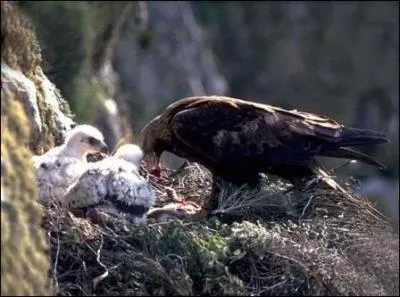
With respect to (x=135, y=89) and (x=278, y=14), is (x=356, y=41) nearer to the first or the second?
(x=278, y=14)

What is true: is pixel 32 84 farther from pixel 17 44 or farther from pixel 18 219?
pixel 18 219

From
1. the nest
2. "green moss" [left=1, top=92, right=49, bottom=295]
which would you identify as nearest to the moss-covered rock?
the nest

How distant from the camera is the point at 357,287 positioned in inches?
270

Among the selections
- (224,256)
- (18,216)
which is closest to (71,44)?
(224,256)

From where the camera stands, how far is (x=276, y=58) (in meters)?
39.7

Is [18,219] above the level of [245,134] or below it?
above

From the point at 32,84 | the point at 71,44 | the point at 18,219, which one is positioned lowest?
the point at 71,44

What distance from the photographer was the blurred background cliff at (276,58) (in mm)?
28047

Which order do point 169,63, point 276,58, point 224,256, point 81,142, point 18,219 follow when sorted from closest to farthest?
point 18,219, point 224,256, point 81,142, point 169,63, point 276,58

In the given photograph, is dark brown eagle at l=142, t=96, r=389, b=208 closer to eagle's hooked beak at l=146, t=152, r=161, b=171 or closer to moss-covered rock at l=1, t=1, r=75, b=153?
eagle's hooked beak at l=146, t=152, r=161, b=171

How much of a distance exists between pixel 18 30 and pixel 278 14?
98.6 feet

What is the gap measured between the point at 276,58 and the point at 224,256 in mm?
32594

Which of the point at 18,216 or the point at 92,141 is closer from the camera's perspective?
the point at 18,216

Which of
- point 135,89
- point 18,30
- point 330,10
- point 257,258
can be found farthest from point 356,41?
point 257,258
